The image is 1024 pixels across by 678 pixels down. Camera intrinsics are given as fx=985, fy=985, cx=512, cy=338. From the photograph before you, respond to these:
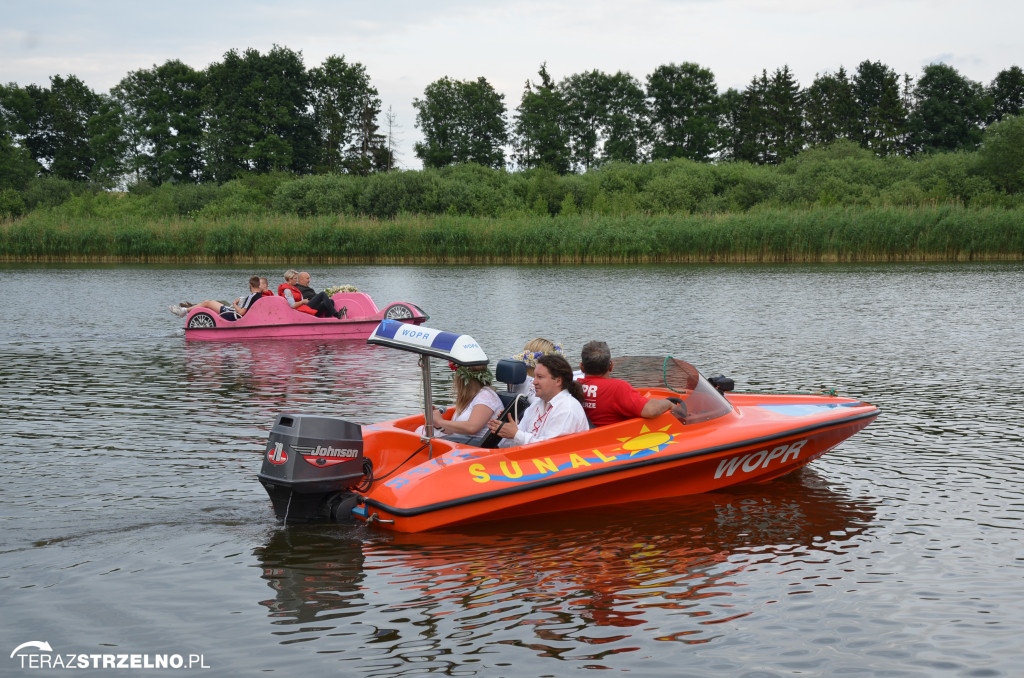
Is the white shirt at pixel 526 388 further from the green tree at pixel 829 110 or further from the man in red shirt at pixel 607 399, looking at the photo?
the green tree at pixel 829 110

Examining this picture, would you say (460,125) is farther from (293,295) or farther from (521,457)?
(521,457)

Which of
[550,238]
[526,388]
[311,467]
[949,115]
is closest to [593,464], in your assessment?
[526,388]

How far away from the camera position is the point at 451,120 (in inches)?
3300

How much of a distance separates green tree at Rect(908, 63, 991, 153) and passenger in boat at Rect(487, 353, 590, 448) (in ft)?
253

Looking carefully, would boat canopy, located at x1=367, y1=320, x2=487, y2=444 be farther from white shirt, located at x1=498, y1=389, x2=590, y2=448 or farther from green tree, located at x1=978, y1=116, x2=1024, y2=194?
green tree, located at x1=978, y1=116, x2=1024, y2=194

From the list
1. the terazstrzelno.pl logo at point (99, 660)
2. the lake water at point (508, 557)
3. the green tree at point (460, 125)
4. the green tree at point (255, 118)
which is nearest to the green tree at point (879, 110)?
the green tree at point (460, 125)

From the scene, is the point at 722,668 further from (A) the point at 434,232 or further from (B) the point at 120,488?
(A) the point at 434,232

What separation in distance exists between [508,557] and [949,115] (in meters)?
81.0

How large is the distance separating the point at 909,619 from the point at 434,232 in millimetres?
37916

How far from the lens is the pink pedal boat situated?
741 inches

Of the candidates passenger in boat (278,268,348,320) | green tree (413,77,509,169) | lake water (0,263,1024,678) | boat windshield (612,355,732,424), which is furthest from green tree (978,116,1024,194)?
boat windshield (612,355,732,424)

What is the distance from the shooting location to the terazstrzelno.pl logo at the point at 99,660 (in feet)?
16.2

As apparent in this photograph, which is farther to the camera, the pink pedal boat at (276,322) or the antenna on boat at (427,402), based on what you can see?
the pink pedal boat at (276,322)

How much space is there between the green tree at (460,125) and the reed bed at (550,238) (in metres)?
38.3
